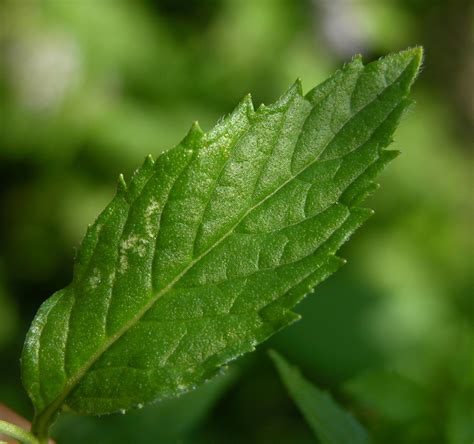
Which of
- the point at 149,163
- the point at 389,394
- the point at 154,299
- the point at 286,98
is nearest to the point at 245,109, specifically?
the point at 286,98

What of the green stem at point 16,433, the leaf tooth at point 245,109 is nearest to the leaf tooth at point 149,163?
the leaf tooth at point 245,109

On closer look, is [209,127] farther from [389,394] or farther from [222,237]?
[222,237]

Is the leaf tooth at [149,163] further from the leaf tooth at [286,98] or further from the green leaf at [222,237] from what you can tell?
the leaf tooth at [286,98]

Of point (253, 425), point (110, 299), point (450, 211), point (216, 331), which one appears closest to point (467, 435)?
point (216, 331)

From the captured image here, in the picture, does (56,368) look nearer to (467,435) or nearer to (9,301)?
(467,435)

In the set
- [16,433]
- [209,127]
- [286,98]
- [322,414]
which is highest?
[209,127]

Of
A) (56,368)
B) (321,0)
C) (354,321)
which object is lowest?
(56,368)

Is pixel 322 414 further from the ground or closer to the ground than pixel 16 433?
closer to the ground
